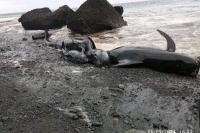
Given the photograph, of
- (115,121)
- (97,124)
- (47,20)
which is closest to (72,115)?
(97,124)

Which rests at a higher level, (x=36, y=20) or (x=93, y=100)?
(x=93, y=100)

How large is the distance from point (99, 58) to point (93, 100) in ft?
7.79

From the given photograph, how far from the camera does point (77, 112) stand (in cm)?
671

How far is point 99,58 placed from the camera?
9.46m

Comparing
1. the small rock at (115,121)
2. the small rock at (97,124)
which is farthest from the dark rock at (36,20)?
the small rock at (97,124)

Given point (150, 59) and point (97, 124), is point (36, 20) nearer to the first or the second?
point (150, 59)

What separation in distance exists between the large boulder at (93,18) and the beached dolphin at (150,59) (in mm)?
6727

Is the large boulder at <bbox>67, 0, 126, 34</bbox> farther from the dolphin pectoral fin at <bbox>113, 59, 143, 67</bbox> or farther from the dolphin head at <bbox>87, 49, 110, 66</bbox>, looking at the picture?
the dolphin pectoral fin at <bbox>113, 59, 143, 67</bbox>

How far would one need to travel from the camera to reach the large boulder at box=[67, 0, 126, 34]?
1648 centimetres

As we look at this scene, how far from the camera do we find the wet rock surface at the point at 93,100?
247 inches

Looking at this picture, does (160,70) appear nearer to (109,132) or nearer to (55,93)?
(55,93)

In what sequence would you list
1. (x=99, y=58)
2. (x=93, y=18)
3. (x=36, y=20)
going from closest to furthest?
(x=99, y=58) < (x=93, y=18) < (x=36, y=20)

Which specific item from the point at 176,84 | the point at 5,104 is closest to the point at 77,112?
the point at 5,104

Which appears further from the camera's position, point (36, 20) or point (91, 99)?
point (36, 20)
